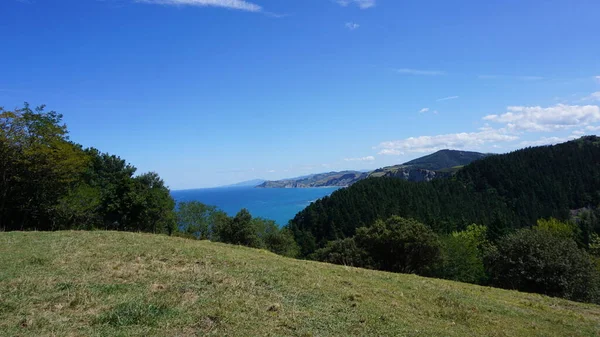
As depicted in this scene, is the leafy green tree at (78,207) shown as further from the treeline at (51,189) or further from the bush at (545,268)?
the bush at (545,268)

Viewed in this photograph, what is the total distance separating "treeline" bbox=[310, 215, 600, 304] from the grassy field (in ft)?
56.4

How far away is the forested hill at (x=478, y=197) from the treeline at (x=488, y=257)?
1445 inches

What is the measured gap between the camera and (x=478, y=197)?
158750 millimetres

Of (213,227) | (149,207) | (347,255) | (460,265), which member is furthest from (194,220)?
(460,265)

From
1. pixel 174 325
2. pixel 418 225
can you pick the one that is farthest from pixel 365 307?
pixel 418 225

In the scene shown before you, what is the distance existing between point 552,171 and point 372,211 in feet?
403

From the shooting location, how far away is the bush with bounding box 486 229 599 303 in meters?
30.9

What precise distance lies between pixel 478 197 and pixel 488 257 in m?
138

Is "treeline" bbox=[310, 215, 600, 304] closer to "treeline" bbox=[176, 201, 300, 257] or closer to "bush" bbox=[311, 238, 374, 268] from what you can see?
"bush" bbox=[311, 238, 374, 268]

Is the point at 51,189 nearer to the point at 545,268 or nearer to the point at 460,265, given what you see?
the point at 545,268

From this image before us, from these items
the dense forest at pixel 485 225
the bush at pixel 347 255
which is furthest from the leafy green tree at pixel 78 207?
the bush at pixel 347 255

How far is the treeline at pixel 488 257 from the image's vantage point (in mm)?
31391

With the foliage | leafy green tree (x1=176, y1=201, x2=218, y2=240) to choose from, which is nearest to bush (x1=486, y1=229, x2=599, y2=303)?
the foliage

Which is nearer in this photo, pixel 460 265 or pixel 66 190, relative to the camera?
pixel 66 190
